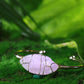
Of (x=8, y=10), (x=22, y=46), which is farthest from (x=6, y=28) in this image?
(x=22, y=46)

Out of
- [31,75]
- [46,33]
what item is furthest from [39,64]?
[46,33]

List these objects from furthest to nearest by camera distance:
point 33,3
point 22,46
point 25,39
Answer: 1. point 33,3
2. point 25,39
3. point 22,46

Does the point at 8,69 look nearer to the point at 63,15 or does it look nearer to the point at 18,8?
the point at 63,15

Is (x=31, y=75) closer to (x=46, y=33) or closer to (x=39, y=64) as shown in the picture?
(x=39, y=64)

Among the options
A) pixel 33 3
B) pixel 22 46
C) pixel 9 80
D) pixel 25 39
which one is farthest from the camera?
pixel 33 3

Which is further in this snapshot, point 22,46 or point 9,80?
point 22,46

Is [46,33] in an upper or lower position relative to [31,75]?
upper

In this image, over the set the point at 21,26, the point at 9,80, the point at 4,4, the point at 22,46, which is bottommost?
the point at 9,80

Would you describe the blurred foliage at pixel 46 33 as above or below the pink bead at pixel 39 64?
above

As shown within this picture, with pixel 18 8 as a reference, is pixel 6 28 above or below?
below

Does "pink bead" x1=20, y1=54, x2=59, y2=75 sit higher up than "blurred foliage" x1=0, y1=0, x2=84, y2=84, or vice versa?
"blurred foliage" x1=0, y1=0, x2=84, y2=84
